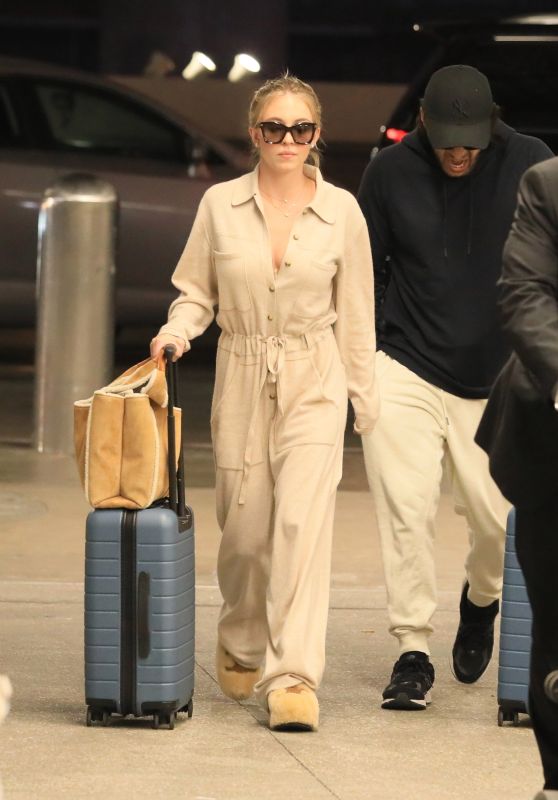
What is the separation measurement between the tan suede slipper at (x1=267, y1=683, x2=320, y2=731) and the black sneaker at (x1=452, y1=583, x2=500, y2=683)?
0.77 metres

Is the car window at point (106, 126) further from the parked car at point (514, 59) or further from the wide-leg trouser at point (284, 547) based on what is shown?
the wide-leg trouser at point (284, 547)

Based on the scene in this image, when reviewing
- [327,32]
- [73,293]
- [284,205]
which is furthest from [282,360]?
[327,32]

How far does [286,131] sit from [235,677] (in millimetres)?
1566

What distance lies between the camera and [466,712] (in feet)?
19.3

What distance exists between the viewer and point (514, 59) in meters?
10.6

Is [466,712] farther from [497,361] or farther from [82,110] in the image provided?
[82,110]

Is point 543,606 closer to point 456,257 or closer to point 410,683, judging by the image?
point 410,683

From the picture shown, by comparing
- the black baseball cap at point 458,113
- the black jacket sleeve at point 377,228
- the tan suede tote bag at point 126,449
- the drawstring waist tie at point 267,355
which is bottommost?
the tan suede tote bag at point 126,449

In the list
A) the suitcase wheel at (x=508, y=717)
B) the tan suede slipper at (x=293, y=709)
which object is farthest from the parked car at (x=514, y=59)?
the tan suede slipper at (x=293, y=709)

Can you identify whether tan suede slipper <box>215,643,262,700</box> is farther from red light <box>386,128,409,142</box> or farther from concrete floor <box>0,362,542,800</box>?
red light <box>386,128,409,142</box>

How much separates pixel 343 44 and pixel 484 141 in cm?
2417

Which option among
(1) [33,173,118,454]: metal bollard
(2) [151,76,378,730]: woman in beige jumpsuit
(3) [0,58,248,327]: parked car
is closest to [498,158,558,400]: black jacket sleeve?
(2) [151,76,378,730]: woman in beige jumpsuit

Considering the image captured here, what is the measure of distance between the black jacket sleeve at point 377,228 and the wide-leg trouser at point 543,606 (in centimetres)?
199

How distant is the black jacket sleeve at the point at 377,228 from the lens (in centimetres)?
620
